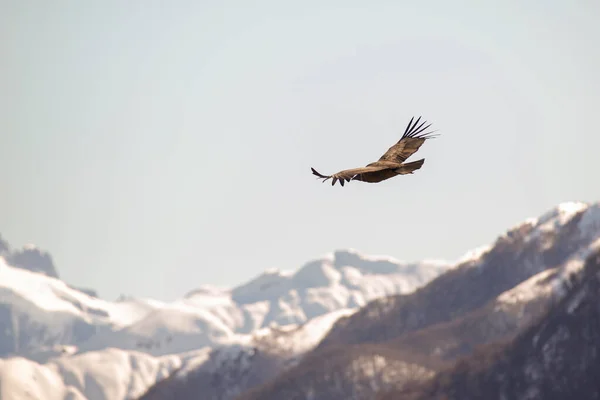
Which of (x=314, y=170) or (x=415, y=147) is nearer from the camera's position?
(x=314, y=170)

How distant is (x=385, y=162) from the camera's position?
33.2 meters

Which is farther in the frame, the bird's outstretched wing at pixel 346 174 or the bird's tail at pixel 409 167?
the bird's tail at pixel 409 167

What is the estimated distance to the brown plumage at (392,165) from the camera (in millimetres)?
30312

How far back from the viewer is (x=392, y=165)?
Result: 106 ft

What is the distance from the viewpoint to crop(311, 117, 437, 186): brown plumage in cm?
3031

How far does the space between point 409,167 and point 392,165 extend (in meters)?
1.03

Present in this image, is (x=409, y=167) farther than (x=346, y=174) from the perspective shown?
Yes

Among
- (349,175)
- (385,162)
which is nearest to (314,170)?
(349,175)

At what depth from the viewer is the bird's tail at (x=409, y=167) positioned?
3269 centimetres

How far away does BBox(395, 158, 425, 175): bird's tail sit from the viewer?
32.7 meters

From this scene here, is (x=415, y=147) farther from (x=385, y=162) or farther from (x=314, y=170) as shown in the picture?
(x=314, y=170)

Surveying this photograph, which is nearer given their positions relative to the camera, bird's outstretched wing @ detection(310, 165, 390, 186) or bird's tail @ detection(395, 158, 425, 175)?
bird's outstretched wing @ detection(310, 165, 390, 186)

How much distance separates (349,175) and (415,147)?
721 centimetres

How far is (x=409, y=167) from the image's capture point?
109 feet
